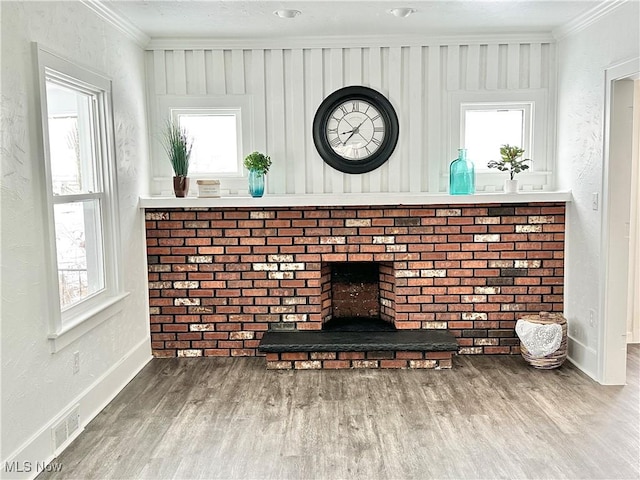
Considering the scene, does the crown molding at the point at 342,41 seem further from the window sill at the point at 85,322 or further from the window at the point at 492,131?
the window sill at the point at 85,322

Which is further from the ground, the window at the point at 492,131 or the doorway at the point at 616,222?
the window at the point at 492,131

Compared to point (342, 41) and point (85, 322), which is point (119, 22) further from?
point (85, 322)

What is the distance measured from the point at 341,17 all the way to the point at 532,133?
1.83 metres

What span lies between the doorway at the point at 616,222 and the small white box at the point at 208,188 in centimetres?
279

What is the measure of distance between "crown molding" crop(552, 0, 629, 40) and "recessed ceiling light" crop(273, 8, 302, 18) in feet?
6.38

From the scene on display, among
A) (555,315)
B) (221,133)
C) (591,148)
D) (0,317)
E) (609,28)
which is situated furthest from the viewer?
(221,133)

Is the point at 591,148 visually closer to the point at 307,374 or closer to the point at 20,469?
the point at 307,374

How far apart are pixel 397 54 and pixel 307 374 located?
256 centimetres

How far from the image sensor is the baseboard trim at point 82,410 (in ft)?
8.59

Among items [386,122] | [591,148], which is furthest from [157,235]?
[591,148]

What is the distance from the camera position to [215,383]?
13.2 ft

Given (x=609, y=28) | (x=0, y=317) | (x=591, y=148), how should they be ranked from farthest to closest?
(x=591, y=148) < (x=609, y=28) < (x=0, y=317)

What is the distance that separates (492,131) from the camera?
15.1 ft

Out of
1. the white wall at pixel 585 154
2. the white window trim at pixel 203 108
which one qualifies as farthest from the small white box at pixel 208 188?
the white wall at pixel 585 154
